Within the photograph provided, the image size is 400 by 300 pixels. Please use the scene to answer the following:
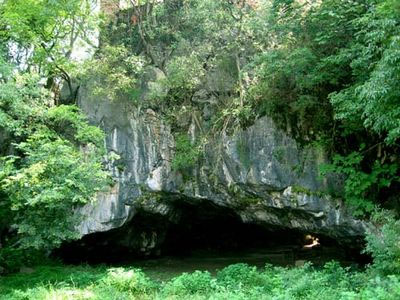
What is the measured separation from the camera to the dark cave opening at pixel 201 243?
13.9m

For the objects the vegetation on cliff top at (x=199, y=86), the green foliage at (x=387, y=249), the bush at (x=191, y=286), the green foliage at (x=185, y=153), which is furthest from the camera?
the green foliage at (x=185, y=153)

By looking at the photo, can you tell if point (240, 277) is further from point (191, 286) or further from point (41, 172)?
point (41, 172)

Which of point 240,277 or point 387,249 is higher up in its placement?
point 387,249

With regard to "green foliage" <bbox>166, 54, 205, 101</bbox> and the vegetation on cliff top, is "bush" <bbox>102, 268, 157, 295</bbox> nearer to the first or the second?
the vegetation on cliff top

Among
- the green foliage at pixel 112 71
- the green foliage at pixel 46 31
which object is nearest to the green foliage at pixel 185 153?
the green foliage at pixel 112 71

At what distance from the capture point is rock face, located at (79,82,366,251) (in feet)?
35.7

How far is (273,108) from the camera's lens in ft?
36.2

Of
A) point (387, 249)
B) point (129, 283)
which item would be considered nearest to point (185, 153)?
point (129, 283)

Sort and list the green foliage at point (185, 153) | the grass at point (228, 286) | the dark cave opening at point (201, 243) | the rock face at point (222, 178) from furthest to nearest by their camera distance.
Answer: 1. the dark cave opening at point (201, 243)
2. the green foliage at point (185, 153)
3. the rock face at point (222, 178)
4. the grass at point (228, 286)

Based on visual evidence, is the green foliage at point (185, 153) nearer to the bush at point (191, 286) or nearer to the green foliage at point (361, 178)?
the green foliage at point (361, 178)

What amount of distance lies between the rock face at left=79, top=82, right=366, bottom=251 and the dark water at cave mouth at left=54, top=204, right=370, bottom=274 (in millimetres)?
1120

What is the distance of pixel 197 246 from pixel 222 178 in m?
7.52

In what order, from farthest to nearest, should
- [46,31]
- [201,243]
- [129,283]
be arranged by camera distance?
1. [201,243]
2. [46,31]
3. [129,283]

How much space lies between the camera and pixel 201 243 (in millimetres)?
18734
